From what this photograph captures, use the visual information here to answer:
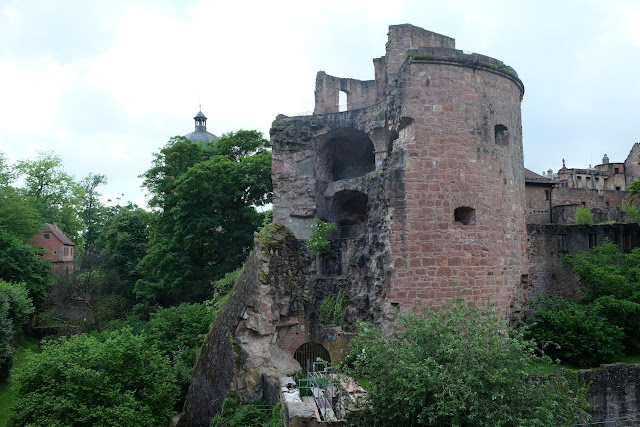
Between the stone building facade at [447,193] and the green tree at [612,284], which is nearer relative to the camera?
the stone building facade at [447,193]

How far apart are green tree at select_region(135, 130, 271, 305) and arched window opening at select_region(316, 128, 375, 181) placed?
15.5 feet

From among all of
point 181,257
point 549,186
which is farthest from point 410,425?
point 549,186

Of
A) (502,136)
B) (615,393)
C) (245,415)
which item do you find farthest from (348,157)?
(615,393)

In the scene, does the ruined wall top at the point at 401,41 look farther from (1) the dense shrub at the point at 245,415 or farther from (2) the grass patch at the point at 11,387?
(2) the grass patch at the point at 11,387

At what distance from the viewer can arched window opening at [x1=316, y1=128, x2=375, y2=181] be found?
82.3ft

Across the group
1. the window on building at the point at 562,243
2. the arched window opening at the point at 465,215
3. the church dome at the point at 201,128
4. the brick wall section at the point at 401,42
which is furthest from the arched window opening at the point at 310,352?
the church dome at the point at 201,128

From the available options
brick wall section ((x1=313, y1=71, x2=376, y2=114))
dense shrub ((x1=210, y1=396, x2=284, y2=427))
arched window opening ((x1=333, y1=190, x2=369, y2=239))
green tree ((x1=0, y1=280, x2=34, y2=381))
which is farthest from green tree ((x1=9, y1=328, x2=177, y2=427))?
brick wall section ((x1=313, y1=71, x2=376, y2=114))

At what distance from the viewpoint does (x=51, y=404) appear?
46.1ft

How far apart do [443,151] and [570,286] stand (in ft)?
31.5

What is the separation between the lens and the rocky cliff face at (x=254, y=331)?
1470cm

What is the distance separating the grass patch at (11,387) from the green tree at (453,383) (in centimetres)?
1126

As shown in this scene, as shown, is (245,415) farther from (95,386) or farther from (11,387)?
(11,387)

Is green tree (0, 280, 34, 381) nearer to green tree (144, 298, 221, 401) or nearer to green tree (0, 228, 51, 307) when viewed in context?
green tree (0, 228, 51, 307)

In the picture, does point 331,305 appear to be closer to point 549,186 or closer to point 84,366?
point 84,366
